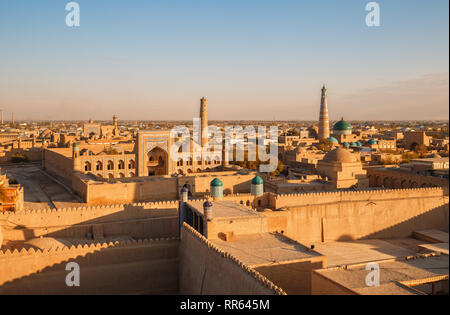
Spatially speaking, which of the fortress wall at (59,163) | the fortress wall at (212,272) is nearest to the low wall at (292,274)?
the fortress wall at (212,272)

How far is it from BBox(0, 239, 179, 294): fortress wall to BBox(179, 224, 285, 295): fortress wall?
644mm

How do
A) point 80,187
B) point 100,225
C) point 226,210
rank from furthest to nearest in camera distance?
1. point 80,187
2. point 100,225
3. point 226,210

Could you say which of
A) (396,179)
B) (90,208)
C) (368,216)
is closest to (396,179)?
(396,179)

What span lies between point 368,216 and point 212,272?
10201 millimetres

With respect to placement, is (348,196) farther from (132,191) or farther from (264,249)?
(132,191)

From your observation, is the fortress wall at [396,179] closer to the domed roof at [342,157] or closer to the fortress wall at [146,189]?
the domed roof at [342,157]

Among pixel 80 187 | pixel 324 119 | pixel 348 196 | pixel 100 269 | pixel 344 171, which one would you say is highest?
pixel 324 119

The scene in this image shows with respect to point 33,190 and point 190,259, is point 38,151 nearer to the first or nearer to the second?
point 33,190

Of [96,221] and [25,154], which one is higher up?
[25,154]

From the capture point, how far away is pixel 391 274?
10023 millimetres

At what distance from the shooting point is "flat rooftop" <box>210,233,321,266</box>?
11602mm

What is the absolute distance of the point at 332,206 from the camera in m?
18.1
